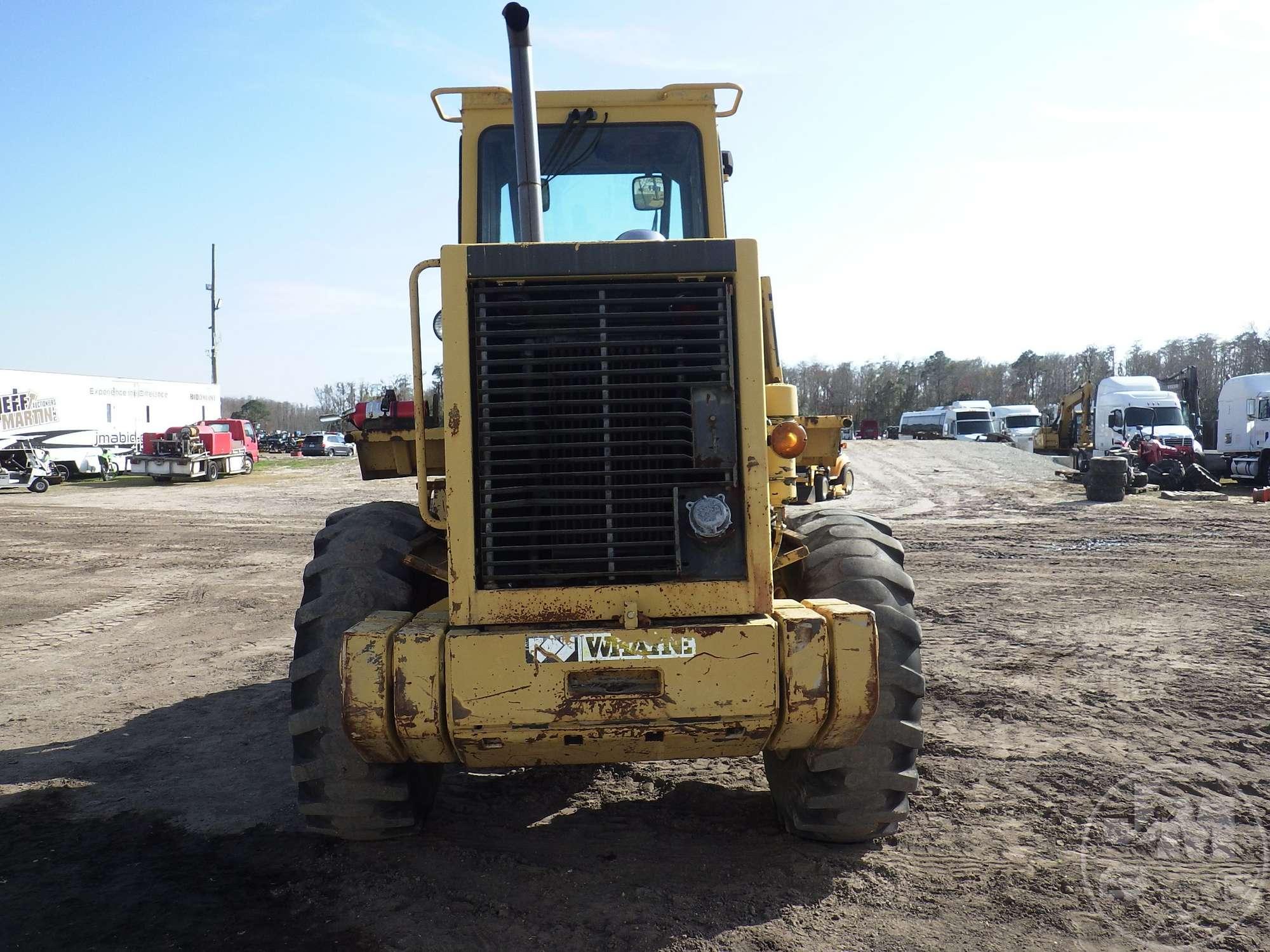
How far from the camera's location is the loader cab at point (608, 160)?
194 inches

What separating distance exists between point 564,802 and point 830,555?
5.87ft

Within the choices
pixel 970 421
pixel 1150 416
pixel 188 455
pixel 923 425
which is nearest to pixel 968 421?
pixel 970 421

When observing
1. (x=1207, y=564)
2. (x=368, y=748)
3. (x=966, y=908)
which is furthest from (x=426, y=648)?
(x=1207, y=564)

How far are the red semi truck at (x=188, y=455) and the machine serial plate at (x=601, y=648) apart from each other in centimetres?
3154

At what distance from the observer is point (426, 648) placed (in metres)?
3.40

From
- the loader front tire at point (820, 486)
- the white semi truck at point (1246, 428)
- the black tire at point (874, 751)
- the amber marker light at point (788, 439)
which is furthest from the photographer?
the white semi truck at point (1246, 428)

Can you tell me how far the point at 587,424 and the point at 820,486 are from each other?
411 cm

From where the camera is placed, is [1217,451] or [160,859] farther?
[1217,451]

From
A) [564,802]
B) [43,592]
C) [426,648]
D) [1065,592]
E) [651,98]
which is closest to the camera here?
[426,648]

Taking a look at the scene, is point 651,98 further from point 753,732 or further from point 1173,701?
point 1173,701

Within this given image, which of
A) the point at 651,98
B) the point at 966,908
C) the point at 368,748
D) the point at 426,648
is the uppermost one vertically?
the point at 651,98

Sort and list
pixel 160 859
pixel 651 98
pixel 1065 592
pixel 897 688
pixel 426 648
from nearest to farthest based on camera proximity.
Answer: pixel 426 648
pixel 897 688
pixel 160 859
pixel 651 98
pixel 1065 592
